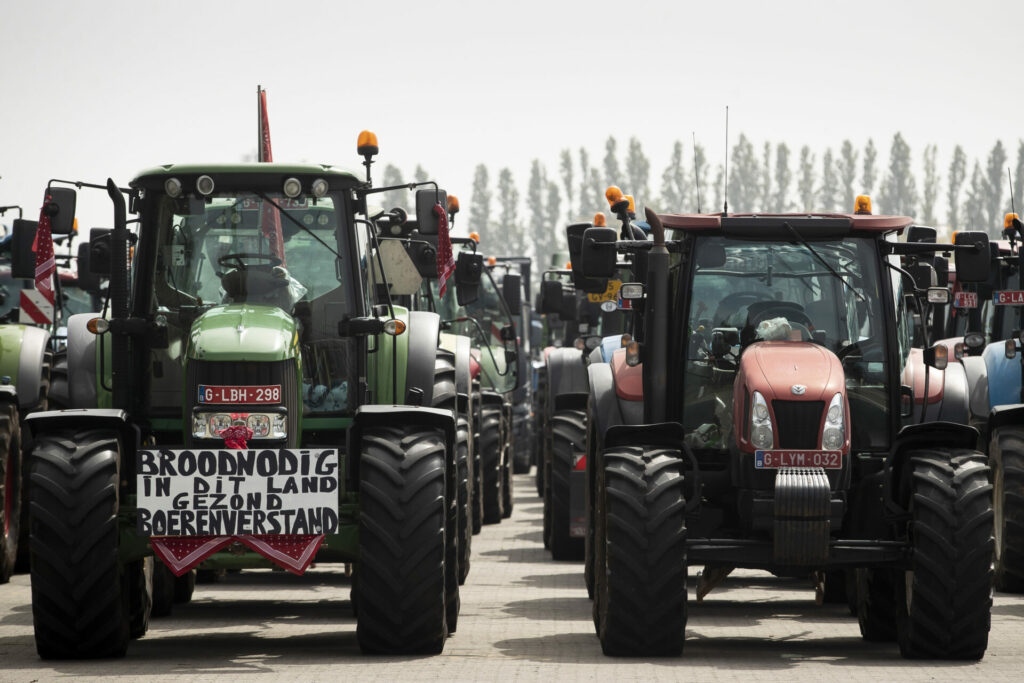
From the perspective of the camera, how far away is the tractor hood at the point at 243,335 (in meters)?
9.49

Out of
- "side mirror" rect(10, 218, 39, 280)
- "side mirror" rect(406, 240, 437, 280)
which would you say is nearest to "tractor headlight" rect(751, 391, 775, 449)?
"side mirror" rect(10, 218, 39, 280)

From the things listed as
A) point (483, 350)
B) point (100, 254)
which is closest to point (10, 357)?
point (100, 254)

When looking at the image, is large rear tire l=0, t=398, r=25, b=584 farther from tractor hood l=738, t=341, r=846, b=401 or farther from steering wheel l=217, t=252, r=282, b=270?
tractor hood l=738, t=341, r=846, b=401

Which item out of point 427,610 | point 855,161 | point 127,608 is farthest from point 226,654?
point 855,161

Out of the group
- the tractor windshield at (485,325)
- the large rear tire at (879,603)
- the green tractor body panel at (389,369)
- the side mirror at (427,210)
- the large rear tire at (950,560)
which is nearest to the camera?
the large rear tire at (950,560)

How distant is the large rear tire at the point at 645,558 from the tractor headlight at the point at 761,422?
0.49m

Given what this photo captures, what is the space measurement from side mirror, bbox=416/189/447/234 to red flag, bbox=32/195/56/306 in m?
2.17

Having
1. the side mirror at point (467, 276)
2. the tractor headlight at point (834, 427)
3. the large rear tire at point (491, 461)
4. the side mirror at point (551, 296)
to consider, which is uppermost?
the side mirror at point (467, 276)

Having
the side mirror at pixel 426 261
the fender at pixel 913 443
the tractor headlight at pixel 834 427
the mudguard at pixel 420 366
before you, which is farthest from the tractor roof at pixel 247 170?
the side mirror at pixel 426 261

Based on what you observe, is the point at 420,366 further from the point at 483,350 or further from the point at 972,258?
the point at 483,350

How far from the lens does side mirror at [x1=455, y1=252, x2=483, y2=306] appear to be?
54.2 feet

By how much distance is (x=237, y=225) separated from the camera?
10.3m

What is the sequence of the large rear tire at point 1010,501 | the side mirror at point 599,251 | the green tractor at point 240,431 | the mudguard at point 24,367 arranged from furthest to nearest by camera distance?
the mudguard at point 24,367 < the large rear tire at point 1010,501 < the side mirror at point 599,251 < the green tractor at point 240,431

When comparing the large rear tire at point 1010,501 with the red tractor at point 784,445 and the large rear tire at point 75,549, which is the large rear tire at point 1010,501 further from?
the large rear tire at point 75,549
